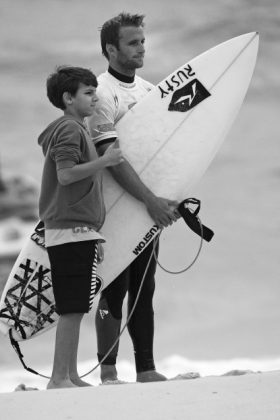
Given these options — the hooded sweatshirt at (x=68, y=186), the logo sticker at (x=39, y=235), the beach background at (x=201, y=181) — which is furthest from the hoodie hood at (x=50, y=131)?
the beach background at (x=201, y=181)

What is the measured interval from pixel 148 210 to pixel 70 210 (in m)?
0.49

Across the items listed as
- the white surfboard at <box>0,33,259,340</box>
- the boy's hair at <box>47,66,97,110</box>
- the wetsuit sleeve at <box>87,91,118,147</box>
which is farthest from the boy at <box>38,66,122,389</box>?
the white surfboard at <box>0,33,259,340</box>

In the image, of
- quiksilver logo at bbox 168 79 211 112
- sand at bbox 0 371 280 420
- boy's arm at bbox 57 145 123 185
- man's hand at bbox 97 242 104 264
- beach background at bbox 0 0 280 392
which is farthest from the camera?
beach background at bbox 0 0 280 392

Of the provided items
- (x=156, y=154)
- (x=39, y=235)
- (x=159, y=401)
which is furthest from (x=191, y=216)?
(x=159, y=401)

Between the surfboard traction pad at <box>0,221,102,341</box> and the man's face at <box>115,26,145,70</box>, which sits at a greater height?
the man's face at <box>115,26,145,70</box>

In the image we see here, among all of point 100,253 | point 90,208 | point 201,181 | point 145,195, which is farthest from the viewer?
point 201,181

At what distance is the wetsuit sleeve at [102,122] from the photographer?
361cm

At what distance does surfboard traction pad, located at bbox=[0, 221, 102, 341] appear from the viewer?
12.3ft

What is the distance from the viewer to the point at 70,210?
3.35m

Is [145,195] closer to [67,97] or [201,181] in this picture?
[67,97]

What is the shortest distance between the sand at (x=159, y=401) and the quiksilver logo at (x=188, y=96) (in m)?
1.19

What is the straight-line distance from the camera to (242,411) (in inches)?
111

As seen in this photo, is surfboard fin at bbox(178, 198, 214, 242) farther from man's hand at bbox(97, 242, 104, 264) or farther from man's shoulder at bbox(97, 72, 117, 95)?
man's shoulder at bbox(97, 72, 117, 95)

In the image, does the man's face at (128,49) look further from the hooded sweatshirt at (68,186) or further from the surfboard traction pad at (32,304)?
the surfboard traction pad at (32,304)
